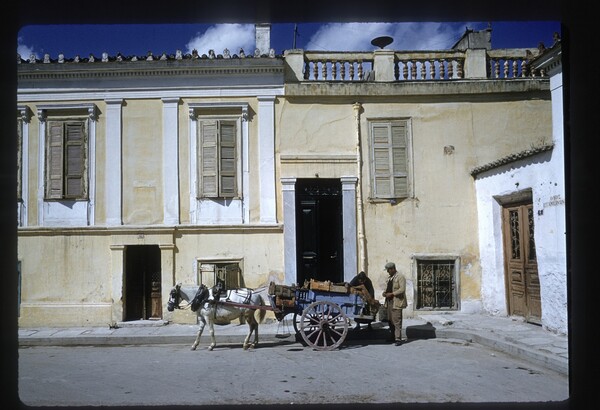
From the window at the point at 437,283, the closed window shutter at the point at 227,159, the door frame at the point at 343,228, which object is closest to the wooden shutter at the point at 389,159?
the door frame at the point at 343,228

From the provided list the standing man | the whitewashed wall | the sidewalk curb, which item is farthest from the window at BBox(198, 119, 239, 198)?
the whitewashed wall

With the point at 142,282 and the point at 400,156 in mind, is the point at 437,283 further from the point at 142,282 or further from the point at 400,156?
the point at 142,282

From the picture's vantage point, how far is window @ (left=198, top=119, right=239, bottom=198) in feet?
42.4

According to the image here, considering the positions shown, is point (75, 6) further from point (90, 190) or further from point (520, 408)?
point (90, 190)

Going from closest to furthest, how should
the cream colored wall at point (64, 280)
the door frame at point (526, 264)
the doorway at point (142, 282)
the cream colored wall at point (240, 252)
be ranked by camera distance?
1. the door frame at point (526, 264)
2. the cream colored wall at point (64, 280)
3. the cream colored wall at point (240, 252)
4. the doorway at point (142, 282)

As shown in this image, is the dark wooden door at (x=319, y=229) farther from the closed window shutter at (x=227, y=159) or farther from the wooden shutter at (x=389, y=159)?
the closed window shutter at (x=227, y=159)

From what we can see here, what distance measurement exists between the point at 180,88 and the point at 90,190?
3.30 metres

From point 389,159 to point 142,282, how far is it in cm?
678

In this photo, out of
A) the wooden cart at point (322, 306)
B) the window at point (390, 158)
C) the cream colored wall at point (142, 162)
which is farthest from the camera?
the window at point (390, 158)

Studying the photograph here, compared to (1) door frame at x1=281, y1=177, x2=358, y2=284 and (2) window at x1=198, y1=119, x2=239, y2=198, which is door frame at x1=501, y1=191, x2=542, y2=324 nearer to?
(1) door frame at x1=281, y1=177, x2=358, y2=284

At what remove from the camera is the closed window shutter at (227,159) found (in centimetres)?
1296

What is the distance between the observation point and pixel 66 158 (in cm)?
1306

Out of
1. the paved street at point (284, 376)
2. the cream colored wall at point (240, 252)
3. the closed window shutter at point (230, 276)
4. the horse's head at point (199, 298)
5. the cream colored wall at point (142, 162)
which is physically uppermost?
the cream colored wall at point (142, 162)

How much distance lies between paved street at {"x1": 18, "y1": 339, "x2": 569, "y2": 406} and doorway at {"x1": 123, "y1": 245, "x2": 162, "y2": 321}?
91.5 inches
